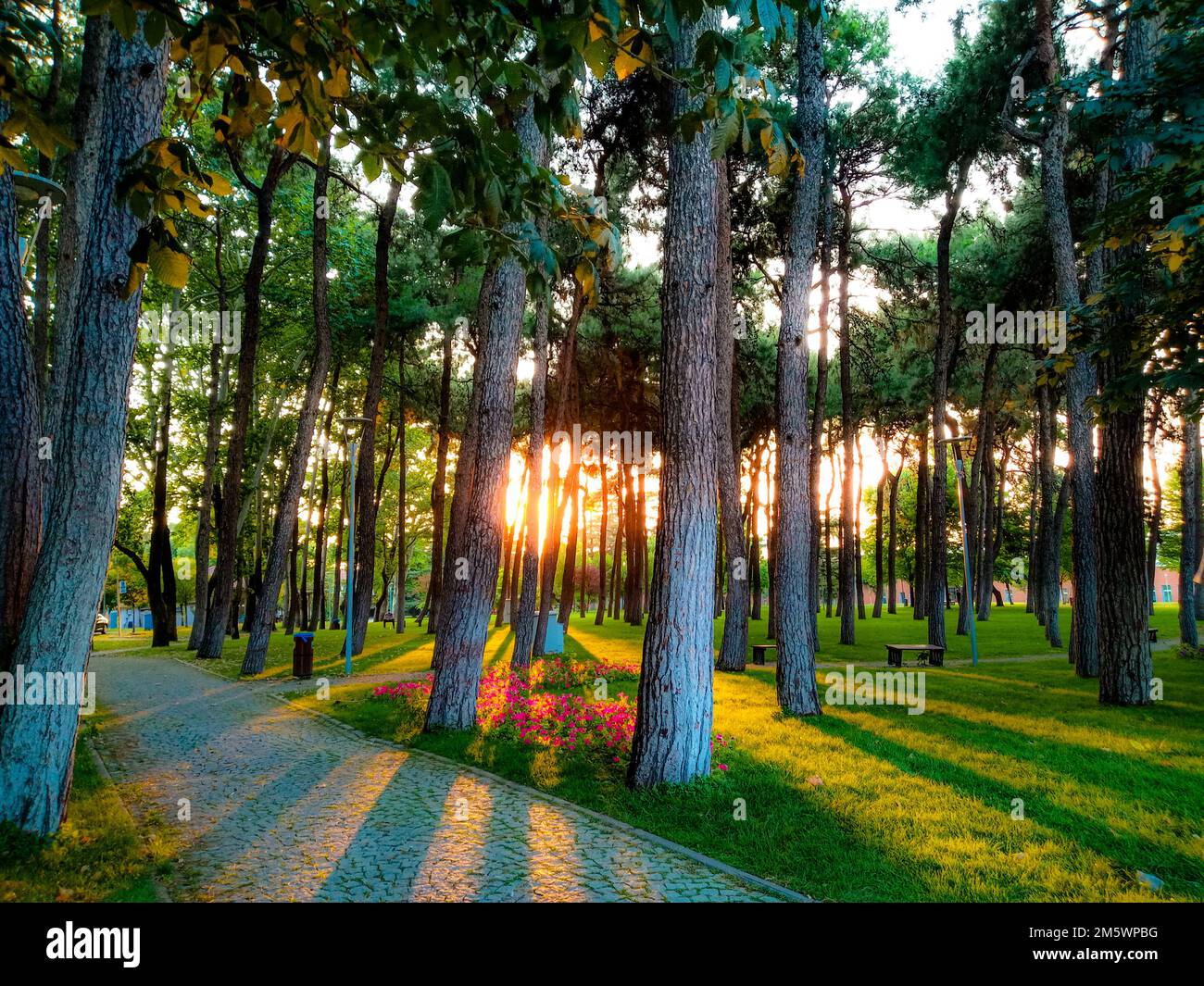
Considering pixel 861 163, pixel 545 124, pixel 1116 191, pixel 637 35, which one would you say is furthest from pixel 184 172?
pixel 861 163

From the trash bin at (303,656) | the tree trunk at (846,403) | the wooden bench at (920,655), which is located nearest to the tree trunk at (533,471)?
the trash bin at (303,656)

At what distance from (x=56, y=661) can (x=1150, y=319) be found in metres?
10.8

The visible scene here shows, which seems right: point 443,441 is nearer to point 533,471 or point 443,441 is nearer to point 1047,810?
point 533,471

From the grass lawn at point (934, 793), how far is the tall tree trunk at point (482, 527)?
1.84 ft

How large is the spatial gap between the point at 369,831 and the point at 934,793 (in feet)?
16.3

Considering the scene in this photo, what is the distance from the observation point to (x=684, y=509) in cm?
660

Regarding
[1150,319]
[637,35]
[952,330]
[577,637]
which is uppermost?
[952,330]

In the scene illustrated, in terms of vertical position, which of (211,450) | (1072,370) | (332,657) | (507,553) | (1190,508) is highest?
(1072,370)

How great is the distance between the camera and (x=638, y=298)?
21.8 m

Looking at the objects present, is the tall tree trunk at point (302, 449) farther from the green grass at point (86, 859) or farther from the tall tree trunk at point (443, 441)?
the green grass at point (86, 859)

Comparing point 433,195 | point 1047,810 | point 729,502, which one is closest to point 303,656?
point 729,502

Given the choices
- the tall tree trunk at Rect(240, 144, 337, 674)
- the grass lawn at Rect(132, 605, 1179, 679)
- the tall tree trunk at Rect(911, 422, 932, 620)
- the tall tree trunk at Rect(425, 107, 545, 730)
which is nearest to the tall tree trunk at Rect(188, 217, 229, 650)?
the grass lawn at Rect(132, 605, 1179, 679)
